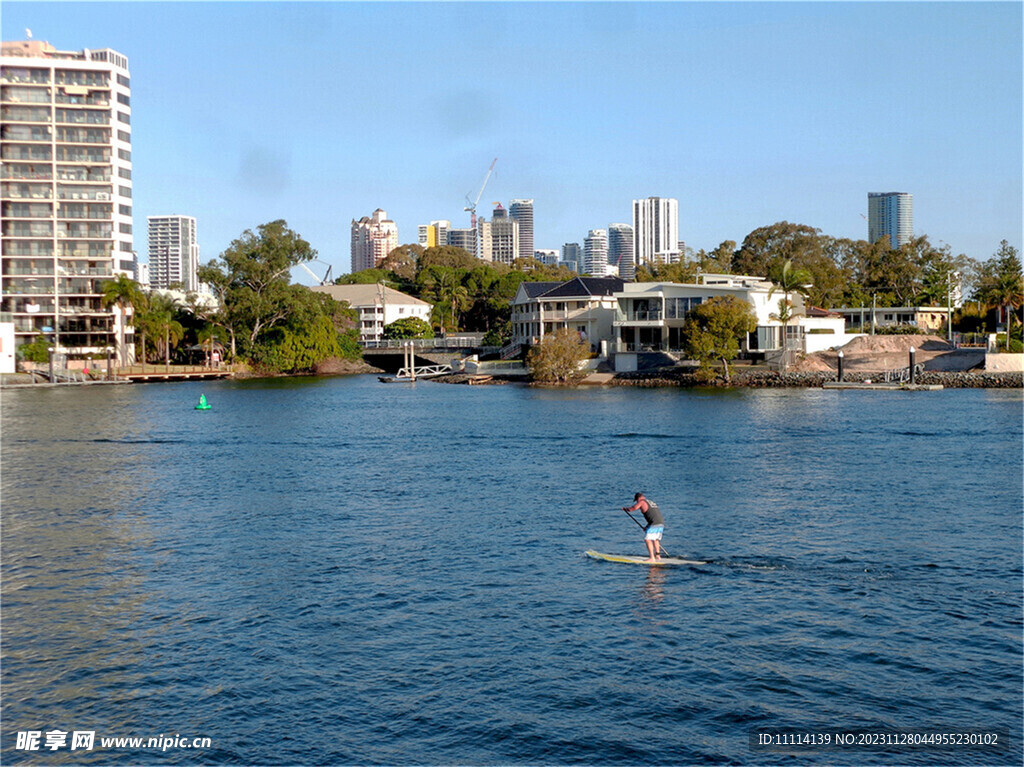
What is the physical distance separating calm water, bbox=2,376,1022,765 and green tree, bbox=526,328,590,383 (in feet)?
183

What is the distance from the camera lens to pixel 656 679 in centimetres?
1939

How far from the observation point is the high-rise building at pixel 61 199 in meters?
125

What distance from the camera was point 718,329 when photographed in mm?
97375

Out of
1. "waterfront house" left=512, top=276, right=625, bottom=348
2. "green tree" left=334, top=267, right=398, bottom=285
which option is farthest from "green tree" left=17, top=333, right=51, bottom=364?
"green tree" left=334, top=267, right=398, bottom=285

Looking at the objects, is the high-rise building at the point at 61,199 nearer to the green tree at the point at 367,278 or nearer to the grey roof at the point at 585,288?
the grey roof at the point at 585,288

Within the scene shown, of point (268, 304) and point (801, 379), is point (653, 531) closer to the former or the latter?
point (801, 379)

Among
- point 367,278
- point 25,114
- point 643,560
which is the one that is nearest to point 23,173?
point 25,114

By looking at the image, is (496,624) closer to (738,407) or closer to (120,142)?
(738,407)

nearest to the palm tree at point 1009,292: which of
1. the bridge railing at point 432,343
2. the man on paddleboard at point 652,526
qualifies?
the bridge railing at point 432,343

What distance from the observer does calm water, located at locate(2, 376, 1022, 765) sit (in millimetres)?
17594

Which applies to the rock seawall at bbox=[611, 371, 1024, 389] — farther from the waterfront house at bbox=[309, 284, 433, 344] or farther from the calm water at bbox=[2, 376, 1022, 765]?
the waterfront house at bbox=[309, 284, 433, 344]

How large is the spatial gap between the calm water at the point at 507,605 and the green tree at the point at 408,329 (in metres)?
103

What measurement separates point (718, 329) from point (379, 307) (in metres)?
80.9

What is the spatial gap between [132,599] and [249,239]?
108 metres
